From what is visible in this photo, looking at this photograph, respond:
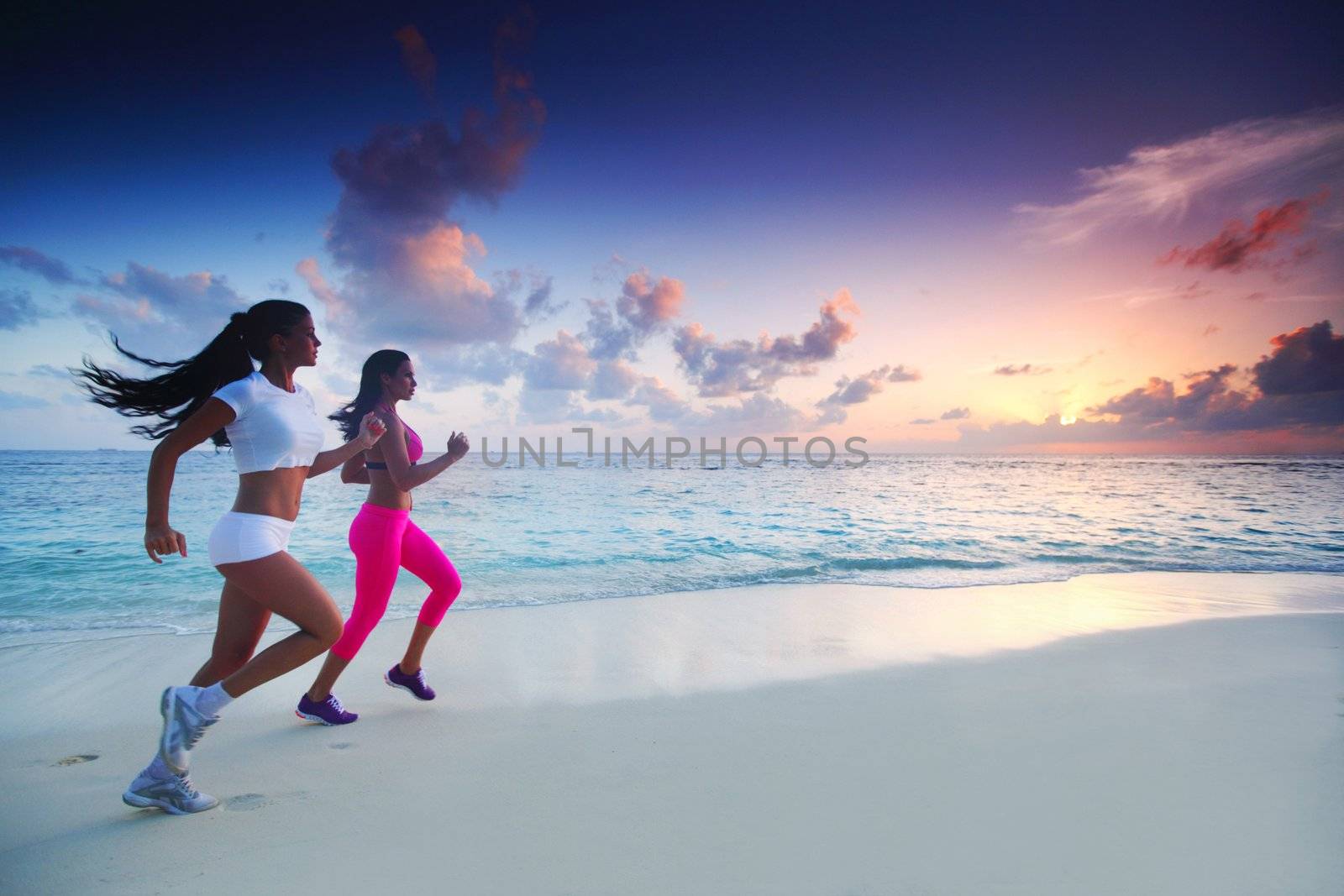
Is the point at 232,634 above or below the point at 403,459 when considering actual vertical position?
below

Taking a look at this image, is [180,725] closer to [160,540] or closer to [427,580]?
[160,540]

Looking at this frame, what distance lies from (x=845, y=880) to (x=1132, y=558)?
10584mm

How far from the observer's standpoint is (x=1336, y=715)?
146 inches

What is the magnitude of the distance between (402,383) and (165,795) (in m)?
2.32

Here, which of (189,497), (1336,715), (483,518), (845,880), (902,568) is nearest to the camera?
(845,880)

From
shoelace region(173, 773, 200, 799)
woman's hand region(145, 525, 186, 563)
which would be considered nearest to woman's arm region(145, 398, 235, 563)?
woman's hand region(145, 525, 186, 563)

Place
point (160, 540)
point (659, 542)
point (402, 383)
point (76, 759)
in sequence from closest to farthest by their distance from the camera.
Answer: point (160, 540) → point (76, 759) → point (402, 383) → point (659, 542)

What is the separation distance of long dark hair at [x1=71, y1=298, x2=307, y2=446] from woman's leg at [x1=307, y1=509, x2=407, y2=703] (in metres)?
1.05

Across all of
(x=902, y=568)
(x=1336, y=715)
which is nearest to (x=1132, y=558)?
(x=902, y=568)

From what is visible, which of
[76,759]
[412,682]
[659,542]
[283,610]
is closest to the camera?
[283,610]

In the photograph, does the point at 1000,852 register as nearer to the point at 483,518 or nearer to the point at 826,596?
the point at 826,596

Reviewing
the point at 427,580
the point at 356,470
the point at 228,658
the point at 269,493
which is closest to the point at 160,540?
the point at 269,493

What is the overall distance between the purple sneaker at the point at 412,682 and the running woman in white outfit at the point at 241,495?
4.50 ft

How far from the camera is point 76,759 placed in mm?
3408
